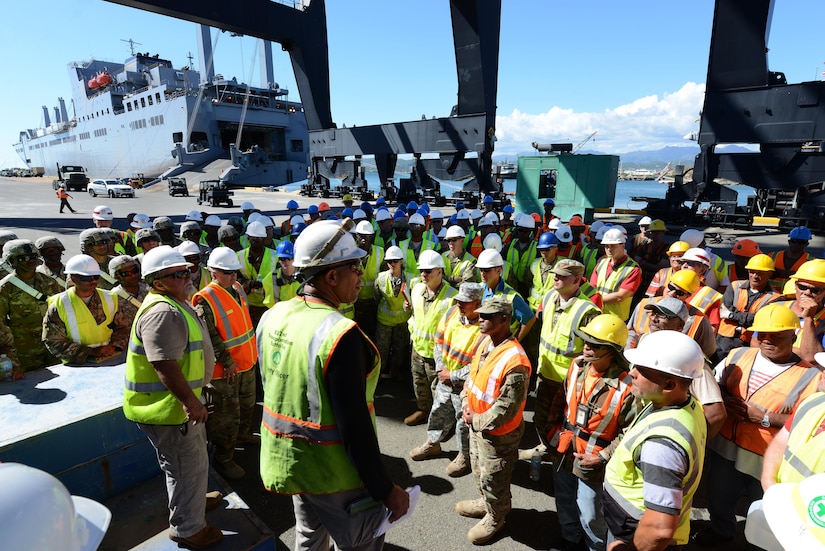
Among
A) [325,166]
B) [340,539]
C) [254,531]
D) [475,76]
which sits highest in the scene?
[475,76]

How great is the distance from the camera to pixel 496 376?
105 inches

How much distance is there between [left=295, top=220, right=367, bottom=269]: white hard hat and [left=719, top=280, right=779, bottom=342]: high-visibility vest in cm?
394

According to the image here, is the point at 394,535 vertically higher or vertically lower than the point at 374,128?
lower

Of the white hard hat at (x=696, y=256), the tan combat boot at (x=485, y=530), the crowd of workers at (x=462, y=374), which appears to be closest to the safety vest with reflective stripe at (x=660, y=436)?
the crowd of workers at (x=462, y=374)

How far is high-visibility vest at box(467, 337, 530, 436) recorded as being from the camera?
2648 mm

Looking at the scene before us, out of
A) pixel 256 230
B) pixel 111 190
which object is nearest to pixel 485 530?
pixel 256 230

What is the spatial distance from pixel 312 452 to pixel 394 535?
173cm

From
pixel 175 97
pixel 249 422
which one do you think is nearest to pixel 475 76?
pixel 249 422

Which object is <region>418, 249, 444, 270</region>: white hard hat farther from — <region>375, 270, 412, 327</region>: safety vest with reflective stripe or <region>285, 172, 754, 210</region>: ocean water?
<region>285, 172, 754, 210</region>: ocean water

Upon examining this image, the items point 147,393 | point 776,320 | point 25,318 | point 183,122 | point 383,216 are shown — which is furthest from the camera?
point 183,122

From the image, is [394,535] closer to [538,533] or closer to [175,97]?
[538,533]

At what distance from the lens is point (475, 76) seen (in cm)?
1317

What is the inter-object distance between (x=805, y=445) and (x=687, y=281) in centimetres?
208

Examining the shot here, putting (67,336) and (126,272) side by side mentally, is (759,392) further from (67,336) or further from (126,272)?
(67,336)
